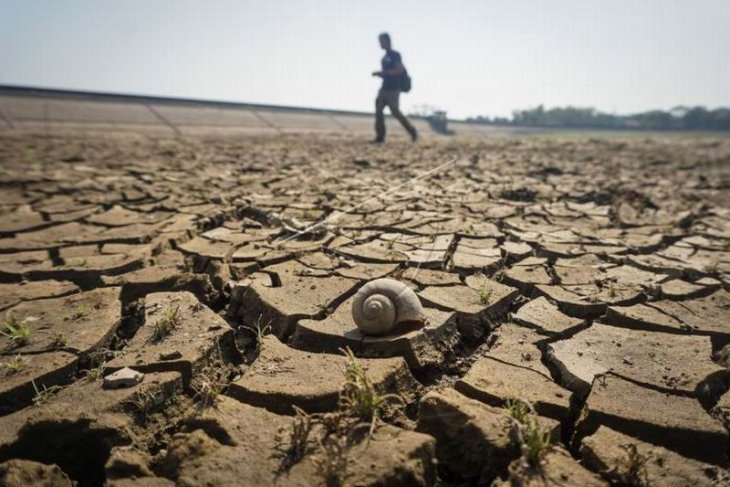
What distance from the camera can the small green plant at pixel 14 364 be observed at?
1.63 metres

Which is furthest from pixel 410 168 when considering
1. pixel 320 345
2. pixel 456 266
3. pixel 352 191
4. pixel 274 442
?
pixel 274 442

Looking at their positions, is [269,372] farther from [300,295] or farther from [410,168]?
[410,168]

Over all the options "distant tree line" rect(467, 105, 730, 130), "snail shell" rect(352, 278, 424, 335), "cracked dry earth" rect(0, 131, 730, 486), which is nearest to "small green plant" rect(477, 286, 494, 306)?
"cracked dry earth" rect(0, 131, 730, 486)

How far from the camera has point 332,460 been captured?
113cm

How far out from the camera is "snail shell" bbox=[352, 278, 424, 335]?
1.68m

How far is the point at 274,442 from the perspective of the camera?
1.25 metres

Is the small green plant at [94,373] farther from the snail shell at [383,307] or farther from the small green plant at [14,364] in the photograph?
the snail shell at [383,307]

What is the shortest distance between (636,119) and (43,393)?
3311 centimetres

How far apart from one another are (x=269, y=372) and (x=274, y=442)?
365mm

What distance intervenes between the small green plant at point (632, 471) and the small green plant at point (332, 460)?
2.23 feet

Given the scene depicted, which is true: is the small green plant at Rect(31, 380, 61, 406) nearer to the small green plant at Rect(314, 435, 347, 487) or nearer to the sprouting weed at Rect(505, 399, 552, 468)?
the small green plant at Rect(314, 435, 347, 487)

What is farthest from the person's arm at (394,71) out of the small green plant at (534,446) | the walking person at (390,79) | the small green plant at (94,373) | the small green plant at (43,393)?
the small green plant at (534,446)

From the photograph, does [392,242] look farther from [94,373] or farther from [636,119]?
[636,119]

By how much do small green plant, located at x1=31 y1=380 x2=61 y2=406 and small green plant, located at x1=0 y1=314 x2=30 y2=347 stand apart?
14.3 inches
